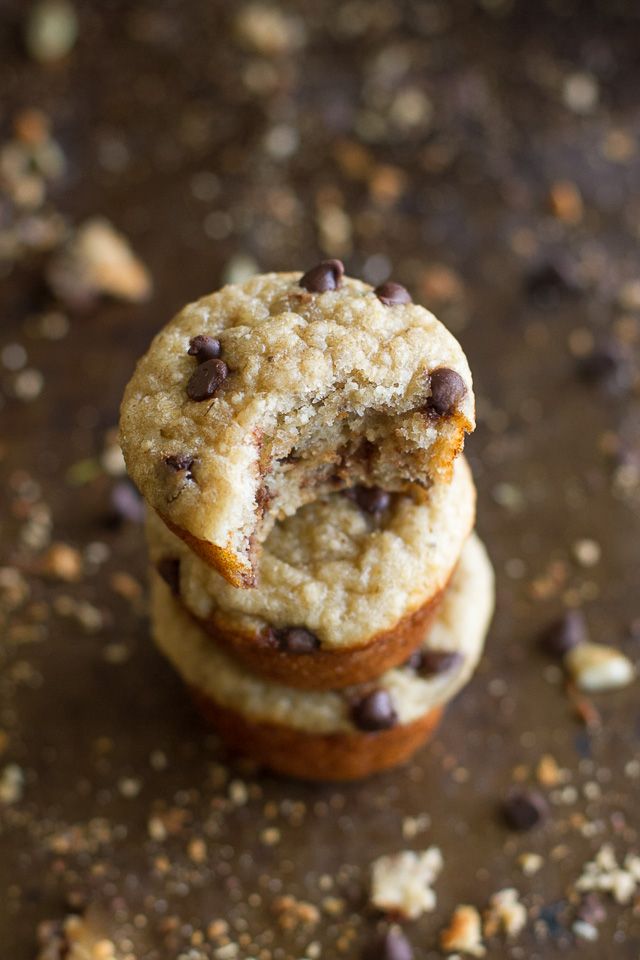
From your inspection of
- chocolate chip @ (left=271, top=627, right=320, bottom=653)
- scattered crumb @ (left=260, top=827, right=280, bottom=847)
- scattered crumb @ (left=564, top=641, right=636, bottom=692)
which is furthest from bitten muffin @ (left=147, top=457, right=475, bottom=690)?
scattered crumb @ (left=564, top=641, right=636, bottom=692)

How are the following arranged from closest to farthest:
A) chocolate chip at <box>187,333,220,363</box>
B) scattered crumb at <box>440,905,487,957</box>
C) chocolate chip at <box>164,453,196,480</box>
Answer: chocolate chip at <box>164,453,196,480</box> → chocolate chip at <box>187,333,220,363</box> → scattered crumb at <box>440,905,487,957</box>

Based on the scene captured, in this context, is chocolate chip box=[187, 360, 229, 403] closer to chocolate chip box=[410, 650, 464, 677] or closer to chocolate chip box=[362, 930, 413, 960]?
chocolate chip box=[410, 650, 464, 677]

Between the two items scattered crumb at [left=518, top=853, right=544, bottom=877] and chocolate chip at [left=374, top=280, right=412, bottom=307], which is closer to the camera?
chocolate chip at [left=374, top=280, right=412, bottom=307]

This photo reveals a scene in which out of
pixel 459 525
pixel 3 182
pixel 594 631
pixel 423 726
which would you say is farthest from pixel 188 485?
pixel 3 182

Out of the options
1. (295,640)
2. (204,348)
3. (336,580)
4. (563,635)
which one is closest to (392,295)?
(204,348)

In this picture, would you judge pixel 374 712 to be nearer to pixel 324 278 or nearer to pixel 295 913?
pixel 295 913

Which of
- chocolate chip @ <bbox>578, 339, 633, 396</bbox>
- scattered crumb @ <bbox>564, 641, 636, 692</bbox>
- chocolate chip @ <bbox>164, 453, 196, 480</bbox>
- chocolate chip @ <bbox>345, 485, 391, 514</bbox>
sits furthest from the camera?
chocolate chip @ <bbox>578, 339, 633, 396</bbox>

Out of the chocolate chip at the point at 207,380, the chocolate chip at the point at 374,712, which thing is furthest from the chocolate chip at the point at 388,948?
the chocolate chip at the point at 207,380
